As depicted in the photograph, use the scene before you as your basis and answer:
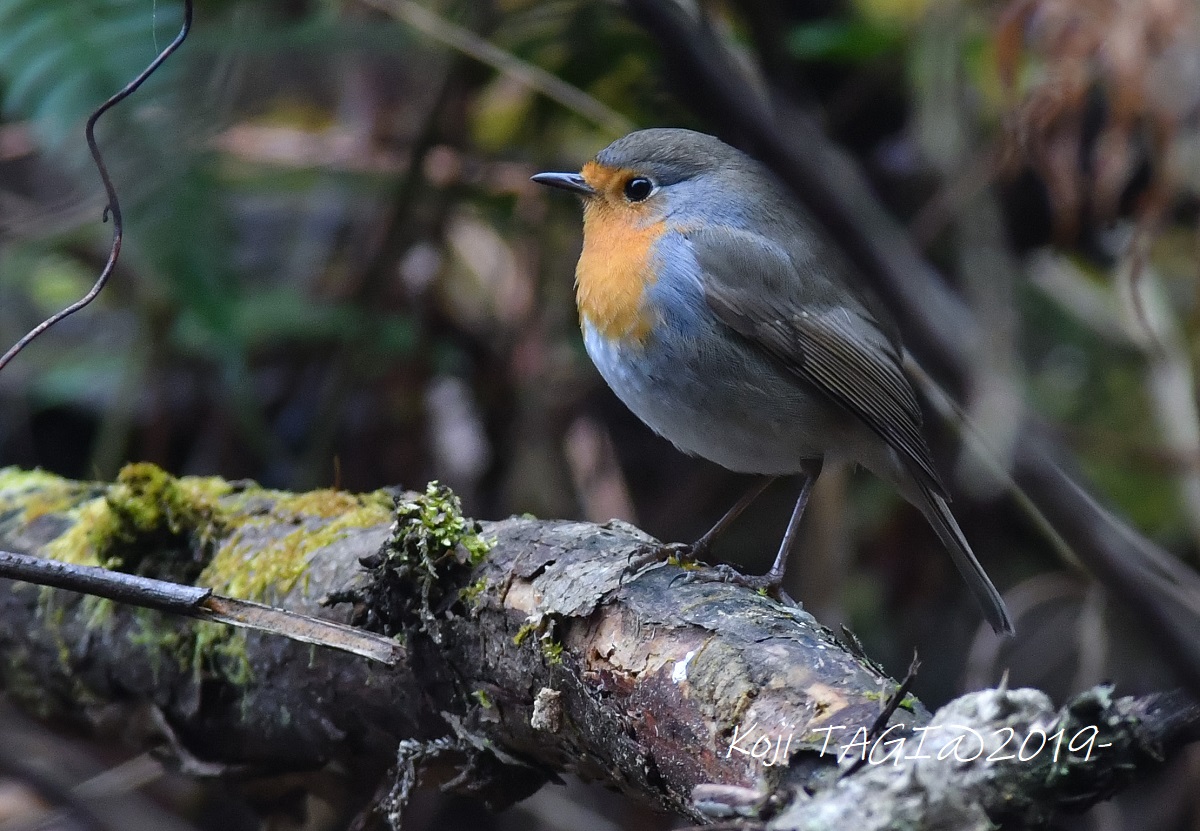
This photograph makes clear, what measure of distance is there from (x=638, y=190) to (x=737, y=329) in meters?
0.51

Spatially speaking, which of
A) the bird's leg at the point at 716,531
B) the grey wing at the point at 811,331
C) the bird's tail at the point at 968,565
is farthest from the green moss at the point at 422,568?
the bird's tail at the point at 968,565

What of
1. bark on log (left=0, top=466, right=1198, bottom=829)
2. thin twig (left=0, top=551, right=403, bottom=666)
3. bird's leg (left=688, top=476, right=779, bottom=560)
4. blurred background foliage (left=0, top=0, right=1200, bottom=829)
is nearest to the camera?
bark on log (left=0, top=466, right=1198, bottom=829)

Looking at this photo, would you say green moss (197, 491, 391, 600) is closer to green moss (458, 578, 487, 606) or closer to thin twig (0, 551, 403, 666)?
green moss (458, 578, 487, 606)

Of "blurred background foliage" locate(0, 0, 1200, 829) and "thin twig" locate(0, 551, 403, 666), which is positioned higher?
"thin twig" locate(0, 551, 403, 666)

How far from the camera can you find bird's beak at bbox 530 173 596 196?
2910 millimetres

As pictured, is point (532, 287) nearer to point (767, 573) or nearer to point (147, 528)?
point (767, 573)

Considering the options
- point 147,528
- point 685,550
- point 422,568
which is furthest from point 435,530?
point 147,528

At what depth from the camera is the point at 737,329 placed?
2.62 m

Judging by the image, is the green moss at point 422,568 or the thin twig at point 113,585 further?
the green moss at point 422,568

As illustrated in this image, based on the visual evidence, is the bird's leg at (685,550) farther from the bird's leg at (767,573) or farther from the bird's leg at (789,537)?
the bird's leg at (789,537)

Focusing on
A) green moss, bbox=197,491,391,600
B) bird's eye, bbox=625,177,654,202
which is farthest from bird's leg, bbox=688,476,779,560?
bird's eye, bbox=625,177,654,202

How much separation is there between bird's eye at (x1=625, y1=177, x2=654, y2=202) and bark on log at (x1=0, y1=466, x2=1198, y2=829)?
99 centimetres

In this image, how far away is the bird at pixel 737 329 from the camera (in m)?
2.58

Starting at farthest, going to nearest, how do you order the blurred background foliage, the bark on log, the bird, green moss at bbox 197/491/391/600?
the blurred background foliage, the bird, green moss at bbox 197/491/391/600, the bark on log
